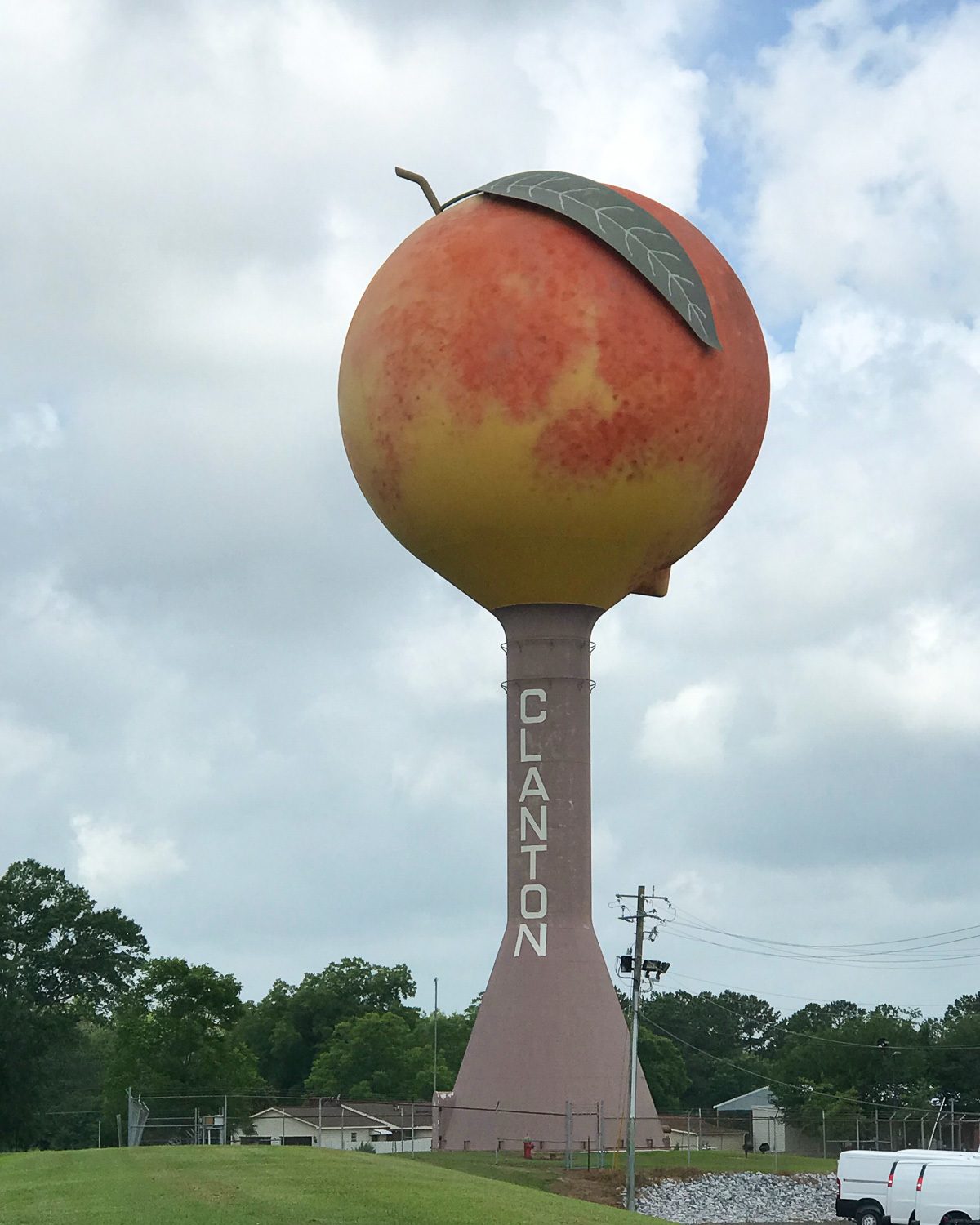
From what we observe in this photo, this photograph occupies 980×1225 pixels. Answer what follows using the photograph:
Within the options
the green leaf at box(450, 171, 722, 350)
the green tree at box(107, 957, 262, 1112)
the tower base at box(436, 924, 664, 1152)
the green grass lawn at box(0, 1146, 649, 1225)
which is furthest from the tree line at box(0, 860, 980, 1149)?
the green leaf at box(450, 171, 722, 350)

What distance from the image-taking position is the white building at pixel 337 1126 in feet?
186

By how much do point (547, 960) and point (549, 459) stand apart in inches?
411

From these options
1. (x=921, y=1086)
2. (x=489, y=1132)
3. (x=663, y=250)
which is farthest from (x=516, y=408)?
(x=921, y=1086)

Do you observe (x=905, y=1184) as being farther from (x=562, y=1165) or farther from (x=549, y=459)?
(x=549, y=459)

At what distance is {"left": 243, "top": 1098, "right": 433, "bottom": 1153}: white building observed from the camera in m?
56.7

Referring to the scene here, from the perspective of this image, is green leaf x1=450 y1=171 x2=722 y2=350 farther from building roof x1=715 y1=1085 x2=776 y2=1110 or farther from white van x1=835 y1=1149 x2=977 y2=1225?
building roof x1=715 y1=1085 x2=776 y2=1110

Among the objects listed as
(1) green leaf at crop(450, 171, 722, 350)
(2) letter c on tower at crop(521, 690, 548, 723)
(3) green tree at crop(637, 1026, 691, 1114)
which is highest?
(1) green leaf at crop(450, 171, 722, 350)

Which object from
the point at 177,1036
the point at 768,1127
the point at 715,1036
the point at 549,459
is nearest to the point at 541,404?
the point at 549,459

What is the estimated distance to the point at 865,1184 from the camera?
32.5 metres

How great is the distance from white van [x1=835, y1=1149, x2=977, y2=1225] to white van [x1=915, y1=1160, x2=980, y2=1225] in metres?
1.71

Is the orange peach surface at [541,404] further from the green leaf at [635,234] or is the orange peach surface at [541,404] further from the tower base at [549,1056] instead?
the tower base at [549,1056]

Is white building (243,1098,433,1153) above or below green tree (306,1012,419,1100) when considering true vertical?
below

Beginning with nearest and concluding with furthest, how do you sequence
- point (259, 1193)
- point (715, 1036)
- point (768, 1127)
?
1. point (259, 1193)
2. point (768, 1127)
3. point (715, 1036)

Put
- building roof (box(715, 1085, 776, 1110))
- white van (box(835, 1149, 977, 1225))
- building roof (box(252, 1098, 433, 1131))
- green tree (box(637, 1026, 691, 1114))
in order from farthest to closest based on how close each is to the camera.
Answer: building roof (box(715, 1085, 776, 1110)) → green tree (box(637, 1026, 691, 1114)) → building roof (box(252, 1098, 433, 1131)) → white van (box(835, 1149, 977, 1225))
